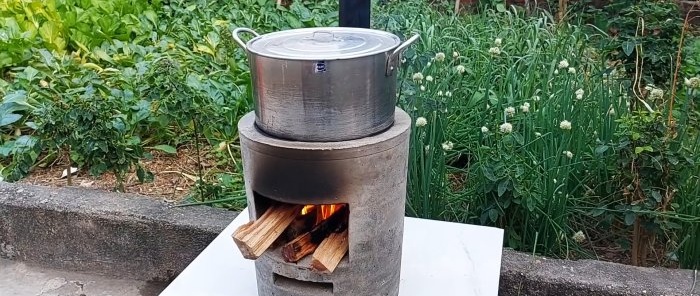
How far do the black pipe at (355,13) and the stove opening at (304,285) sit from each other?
2.37 ft

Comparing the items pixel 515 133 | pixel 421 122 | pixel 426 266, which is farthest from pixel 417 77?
pixel 426 266

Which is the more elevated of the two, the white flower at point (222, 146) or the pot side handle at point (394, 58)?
the pot side handle at point (394, 58)

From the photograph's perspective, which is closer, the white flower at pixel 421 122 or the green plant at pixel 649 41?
the white flower at pixel 421 122

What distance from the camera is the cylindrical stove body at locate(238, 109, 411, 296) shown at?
1542mm

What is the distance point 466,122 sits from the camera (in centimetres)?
273

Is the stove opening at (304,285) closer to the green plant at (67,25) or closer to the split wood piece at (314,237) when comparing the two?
the split wood piece at (314,237)

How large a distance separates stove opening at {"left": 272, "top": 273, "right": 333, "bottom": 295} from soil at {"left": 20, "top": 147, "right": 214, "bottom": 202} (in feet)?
3.81

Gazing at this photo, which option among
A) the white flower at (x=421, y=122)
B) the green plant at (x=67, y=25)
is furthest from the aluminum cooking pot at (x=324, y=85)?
the green plant at (x=67, y=25)

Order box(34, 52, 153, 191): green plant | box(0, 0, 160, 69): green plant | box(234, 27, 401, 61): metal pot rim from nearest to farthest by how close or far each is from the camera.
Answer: box(234, 27, 401, 61): metal pot rim < box(34, 52, 153, 191): green plant < box(0, 0, 160, 69): green plant

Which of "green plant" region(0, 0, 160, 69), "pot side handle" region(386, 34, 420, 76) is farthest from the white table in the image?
"green plant" region(0, 0, 160, 69)

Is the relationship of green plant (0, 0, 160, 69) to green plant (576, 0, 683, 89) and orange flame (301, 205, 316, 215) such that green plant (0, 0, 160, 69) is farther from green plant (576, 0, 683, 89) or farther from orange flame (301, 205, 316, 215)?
green plant (576, 0, 683, 89)

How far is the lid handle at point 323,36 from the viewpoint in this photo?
1602 mm

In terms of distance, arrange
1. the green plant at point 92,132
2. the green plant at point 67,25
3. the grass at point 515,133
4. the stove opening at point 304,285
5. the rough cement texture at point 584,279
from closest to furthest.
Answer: the stove opening at point 304,285 < the rough cement texture at point 584,279 < the grass at point 515,133 < the green plant at point 92,132 < the green plant at point 67,25

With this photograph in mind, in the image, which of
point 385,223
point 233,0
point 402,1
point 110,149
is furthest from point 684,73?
point 233,0
